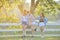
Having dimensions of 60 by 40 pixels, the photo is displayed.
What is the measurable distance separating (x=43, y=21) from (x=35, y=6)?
499 mm

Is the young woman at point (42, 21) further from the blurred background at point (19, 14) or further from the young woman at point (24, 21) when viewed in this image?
the young woman at point (24, 21)

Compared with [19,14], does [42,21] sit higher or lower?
lower

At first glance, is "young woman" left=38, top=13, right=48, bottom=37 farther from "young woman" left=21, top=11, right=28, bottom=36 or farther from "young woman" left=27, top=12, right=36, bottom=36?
"young woman" left=21, top=11, right=28, bottom=36

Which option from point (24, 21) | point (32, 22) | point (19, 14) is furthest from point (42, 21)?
point (19, 14)

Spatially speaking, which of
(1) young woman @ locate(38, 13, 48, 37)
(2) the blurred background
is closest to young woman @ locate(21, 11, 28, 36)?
(2) the blurred background

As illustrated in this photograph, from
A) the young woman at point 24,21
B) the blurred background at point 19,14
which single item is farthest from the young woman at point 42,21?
the young woman at point 24,21

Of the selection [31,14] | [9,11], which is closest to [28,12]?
[31,14]

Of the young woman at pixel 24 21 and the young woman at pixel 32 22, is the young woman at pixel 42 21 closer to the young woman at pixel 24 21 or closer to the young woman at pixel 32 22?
the young woman at pixel 32 22

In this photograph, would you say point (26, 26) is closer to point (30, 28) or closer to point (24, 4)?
point (30, 28)

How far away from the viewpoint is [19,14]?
725 centimetres

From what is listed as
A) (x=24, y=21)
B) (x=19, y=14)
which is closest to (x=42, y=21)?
(x=24, y=21)

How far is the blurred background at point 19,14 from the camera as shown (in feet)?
23.7

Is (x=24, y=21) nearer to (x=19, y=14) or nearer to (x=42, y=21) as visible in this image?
(x=19, y=14)

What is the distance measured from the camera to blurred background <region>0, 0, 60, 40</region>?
722cm
